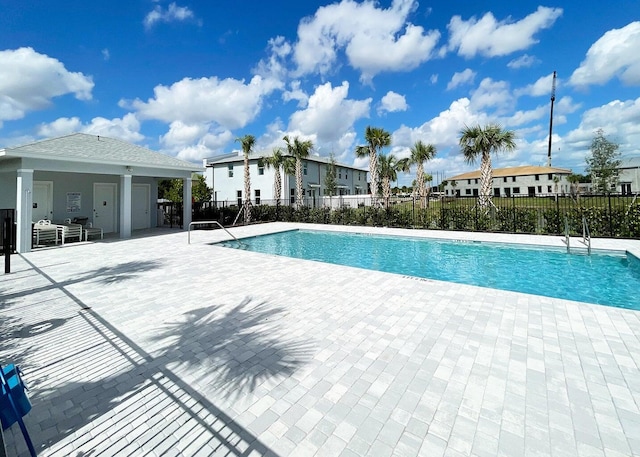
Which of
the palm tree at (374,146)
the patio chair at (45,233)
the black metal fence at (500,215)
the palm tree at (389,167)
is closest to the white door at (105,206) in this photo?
the patio chair at (45,233)

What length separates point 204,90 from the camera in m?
19.3

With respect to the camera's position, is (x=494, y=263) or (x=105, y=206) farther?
(x=105, y=206)

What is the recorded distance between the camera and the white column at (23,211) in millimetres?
10000

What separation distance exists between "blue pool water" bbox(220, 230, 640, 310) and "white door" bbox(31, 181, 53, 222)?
817 cm

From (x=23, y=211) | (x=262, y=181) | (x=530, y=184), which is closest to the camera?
(x=23, y=211)

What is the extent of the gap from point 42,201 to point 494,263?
18.5m

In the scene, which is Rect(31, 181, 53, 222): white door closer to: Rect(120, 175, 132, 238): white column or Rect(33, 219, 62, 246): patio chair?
Rect(33, 219, 62, 246): patio chair

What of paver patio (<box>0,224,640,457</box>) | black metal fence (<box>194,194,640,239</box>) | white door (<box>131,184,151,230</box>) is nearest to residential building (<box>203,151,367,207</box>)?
black metal fence (<box>194,194,640,239</box>)

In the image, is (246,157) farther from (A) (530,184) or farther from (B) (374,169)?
(A) (530,184)

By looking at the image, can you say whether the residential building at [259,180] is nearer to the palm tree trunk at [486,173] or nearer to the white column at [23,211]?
the palm tree trunk at [486,173]

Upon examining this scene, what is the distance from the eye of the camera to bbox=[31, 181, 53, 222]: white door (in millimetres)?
12805

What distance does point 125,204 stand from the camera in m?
13.5

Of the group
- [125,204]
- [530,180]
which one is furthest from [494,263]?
[530,180]

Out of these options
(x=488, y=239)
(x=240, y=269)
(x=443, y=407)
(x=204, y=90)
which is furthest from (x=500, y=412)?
(x=204, y=90)
